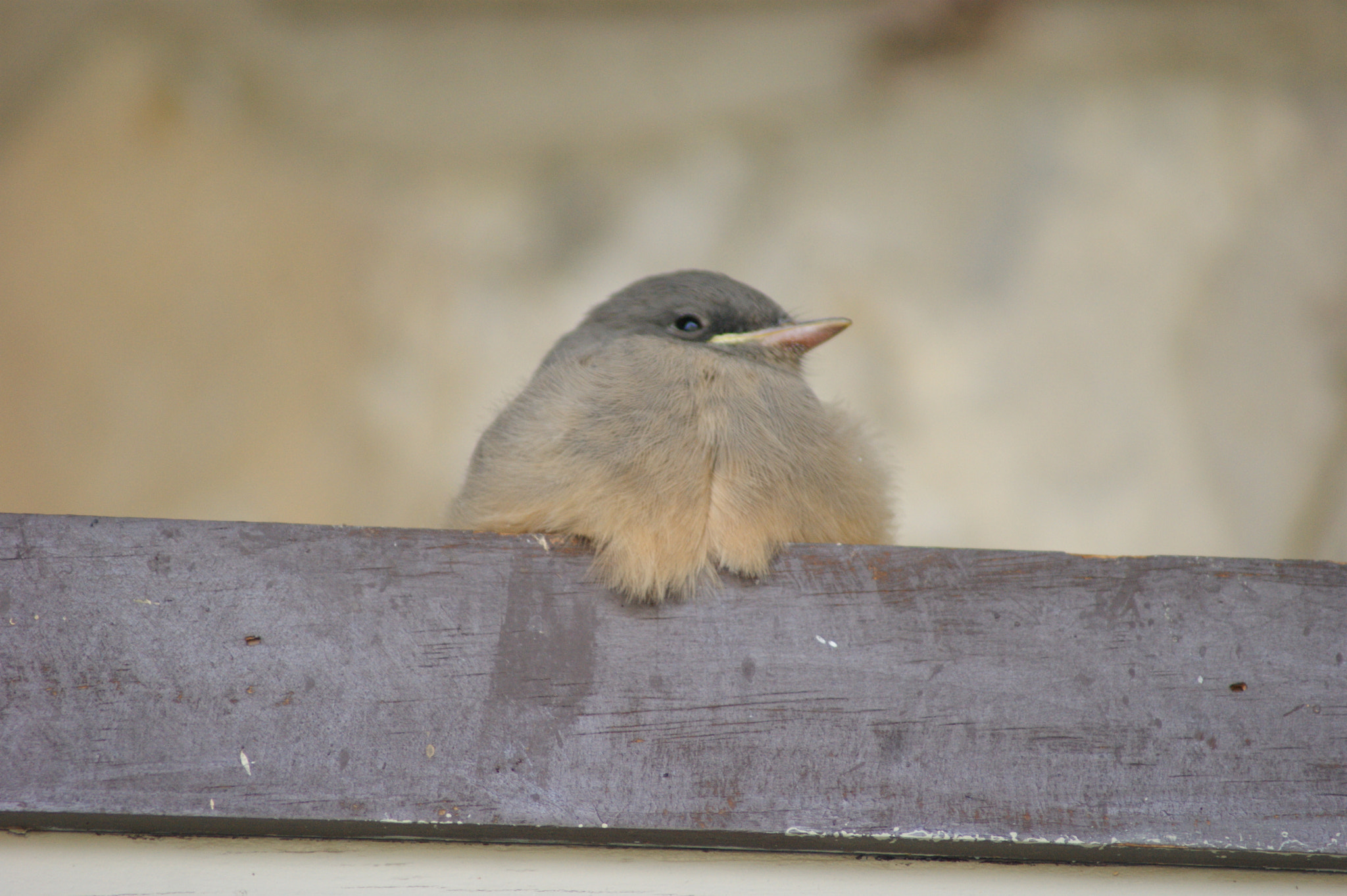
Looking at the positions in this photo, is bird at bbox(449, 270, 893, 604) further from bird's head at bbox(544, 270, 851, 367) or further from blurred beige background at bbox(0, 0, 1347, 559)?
blurred beige background at bbox(0, 0, 1347, 559)

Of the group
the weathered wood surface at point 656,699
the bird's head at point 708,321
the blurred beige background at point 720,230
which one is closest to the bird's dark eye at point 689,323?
the bird's head at point 708,321

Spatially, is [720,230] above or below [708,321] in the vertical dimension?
above

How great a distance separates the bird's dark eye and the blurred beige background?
763 millimetres

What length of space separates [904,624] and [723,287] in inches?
23.1

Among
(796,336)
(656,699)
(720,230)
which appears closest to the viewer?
(656,699)

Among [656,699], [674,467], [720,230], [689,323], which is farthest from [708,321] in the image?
[720,230]

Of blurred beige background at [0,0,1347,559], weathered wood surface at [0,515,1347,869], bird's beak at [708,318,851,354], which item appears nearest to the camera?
weathered wood surface at [0,515,1347,869]

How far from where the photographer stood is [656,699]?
43.6 inches

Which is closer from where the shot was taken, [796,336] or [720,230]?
[796,336]

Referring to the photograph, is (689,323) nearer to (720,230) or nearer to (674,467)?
(674,467)

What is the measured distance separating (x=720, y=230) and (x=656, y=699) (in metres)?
1.38

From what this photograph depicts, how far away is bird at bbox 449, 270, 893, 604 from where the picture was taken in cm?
115

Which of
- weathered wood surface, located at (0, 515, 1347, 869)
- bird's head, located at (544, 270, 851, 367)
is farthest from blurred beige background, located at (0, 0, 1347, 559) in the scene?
weathered wood surface, located at (0, 515, 1347, 869)

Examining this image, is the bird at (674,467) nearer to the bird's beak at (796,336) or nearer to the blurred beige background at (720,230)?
the bird's beak at (796,336)
